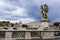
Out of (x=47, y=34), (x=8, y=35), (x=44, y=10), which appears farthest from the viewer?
(x=44, y=10)

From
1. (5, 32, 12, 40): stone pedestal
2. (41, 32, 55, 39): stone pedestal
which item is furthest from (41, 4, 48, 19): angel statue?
(5, 32, 12, 40): stone pedestal

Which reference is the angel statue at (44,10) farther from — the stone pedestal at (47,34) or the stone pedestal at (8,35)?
the stone pedestal at (8,35)

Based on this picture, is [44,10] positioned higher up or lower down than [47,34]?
higher up

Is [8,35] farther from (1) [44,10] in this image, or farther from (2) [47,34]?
(1) [44,10]

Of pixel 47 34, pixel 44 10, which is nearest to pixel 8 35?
pixel 47 34

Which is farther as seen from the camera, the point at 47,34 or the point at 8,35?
the point at 47,34

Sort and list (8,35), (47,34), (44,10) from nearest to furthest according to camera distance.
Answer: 1. (8,35)
2. (47,34)
3. (44,10)

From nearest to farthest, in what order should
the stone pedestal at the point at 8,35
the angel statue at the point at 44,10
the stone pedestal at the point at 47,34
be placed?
1. the stone pedestal at the point at 8,35
2. the stone pedestal at the point at 47,34
3. the angel statue at the point at 44,10

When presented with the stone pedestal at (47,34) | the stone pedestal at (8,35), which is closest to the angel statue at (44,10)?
the stone pedestal at (47,34)

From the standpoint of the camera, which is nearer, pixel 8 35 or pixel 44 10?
pixel 8 35

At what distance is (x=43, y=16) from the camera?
62.3ft

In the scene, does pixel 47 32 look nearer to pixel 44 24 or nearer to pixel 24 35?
pixel 24 35

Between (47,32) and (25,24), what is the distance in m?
17.0

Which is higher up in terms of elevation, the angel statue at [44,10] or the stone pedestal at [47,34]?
the angel statue at [44,10]
